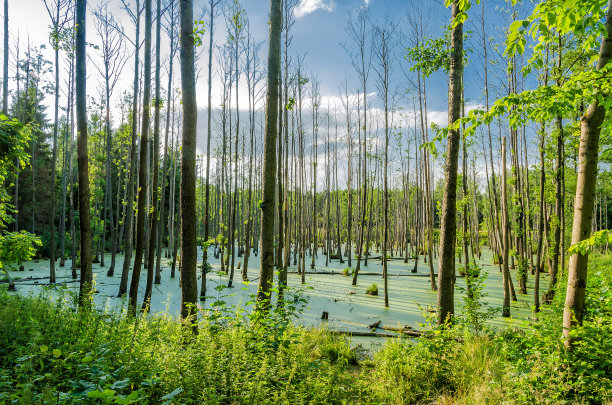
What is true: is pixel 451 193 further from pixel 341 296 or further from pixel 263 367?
pixel 341 296

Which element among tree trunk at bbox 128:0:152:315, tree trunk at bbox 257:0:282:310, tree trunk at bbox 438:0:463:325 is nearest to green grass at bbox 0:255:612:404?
tree trunk at bbox 438:0:463:325

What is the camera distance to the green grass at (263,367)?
2363mm

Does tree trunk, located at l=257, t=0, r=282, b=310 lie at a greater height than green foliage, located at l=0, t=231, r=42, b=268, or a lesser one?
greater

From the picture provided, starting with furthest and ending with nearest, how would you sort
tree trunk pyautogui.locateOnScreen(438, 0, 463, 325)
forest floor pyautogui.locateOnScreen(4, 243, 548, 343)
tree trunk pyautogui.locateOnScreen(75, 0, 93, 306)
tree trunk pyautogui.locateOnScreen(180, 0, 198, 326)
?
forest floor pyautogui.locateOnScreen(4, 243, 548, 343)
tree trunk pyautogui.locateOnScreen(75, 0, 93, 306)
tree trunk pyautogui.locateOnScreen(438, 0, 463, 325)
tree trunk pyautogui.locateOnScreen(180, 0, 198, 326)

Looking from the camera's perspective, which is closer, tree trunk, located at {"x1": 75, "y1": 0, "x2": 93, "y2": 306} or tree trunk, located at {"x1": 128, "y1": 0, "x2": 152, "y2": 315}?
tree trunk, located at {"x1": 75, "y1": 0, "x2": 93, "y2": 306}

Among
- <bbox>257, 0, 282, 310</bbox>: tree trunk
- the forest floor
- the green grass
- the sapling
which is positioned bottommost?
the forest floor

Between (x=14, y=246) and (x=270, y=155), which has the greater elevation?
(x=270, y=155)

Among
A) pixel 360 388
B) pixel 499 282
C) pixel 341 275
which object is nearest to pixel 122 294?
pixel 360 388

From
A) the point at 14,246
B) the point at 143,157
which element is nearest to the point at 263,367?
the point at 14,246

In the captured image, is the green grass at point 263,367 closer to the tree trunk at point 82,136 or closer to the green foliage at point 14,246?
the green foliage at point 14,246

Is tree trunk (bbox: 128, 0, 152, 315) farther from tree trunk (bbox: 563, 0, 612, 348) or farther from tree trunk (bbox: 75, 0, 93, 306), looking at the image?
tree trunk (bbox: 563, 0, 612, 348)

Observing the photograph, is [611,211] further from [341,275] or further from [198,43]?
[198,43]

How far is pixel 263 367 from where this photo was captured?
256cm

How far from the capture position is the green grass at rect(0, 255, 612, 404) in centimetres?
236
